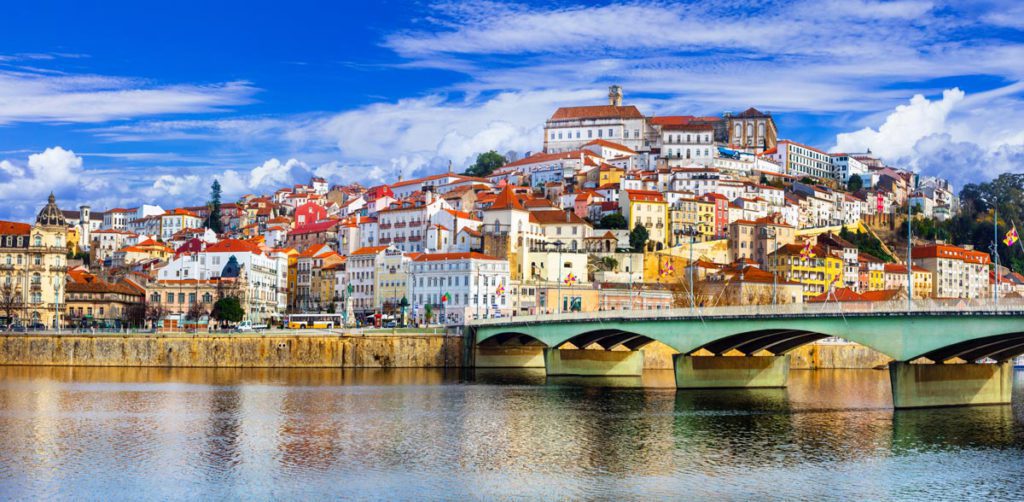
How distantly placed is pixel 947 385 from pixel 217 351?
4645 centimetres

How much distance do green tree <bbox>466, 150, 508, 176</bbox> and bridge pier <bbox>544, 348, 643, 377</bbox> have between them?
324 ft

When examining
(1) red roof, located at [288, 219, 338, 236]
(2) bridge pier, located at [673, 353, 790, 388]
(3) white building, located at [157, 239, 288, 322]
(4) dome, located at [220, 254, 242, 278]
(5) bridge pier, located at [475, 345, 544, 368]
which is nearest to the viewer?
(2) bridge pier, located at [673, 353, 790, 388]

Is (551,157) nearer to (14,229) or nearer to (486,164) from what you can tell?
(486,164)

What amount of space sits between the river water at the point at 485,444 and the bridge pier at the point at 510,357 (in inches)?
806

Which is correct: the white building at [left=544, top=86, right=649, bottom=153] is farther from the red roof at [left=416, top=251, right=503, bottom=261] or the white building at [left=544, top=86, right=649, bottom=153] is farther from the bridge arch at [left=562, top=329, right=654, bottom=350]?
the bridge arch at [left=562, top=329, right=654, bottom=350]

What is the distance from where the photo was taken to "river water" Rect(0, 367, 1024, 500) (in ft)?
105

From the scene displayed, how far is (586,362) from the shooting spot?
7400cm

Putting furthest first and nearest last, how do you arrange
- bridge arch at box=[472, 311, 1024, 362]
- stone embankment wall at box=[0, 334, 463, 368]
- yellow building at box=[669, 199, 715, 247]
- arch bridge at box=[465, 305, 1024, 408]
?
1. yellow building at box=[669, 199, 715, 247]
2. stone embankment wall at box=[0, 334, 463, 368]
3. arch bridge at box=[465, 305, 1024, 408]
4. bridge arch at box=[472, 311, 1024, 362]

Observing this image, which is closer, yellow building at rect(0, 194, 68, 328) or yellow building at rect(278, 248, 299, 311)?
yellow building at rect(0, 194, 68, 328)

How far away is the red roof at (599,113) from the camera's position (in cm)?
17388

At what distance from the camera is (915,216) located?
162625 millimetres

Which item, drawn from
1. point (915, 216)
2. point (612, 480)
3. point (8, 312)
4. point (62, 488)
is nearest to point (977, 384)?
point (612, 480)

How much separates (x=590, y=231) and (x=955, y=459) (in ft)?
289

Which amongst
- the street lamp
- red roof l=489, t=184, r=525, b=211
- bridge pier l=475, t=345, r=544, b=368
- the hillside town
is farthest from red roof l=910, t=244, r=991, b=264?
bridge pier l=475, t=345, r=544, b=368
